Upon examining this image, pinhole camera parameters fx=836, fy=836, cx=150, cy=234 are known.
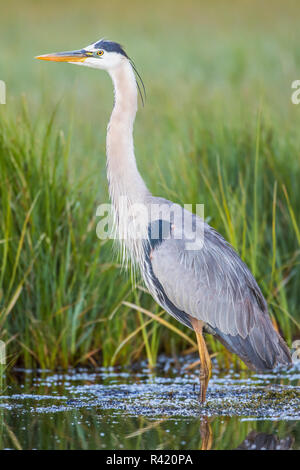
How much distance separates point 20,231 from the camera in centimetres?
664

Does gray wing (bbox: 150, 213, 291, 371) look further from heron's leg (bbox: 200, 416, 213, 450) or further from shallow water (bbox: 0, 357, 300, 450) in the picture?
heron's leg (bbox: 200, 416, 213, 450)

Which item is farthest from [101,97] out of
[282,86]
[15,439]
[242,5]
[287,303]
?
[242,5]

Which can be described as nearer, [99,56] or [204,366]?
[204,366]

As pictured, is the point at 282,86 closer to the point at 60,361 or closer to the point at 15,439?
the point at 60,361

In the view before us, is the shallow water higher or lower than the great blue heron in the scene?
lower

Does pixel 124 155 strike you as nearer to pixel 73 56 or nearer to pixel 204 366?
pixel 73 56

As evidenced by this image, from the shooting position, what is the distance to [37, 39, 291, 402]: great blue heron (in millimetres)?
5918

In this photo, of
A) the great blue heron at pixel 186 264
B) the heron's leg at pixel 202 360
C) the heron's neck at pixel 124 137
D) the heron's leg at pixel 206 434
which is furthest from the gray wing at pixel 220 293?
the heron's leg at pixel 206 434

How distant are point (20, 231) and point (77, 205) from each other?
0.50 meters

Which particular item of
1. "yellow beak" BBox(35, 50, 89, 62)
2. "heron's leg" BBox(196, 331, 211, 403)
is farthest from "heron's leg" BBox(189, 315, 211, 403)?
"yellow beak" BBox(35, 50, 89, 62)

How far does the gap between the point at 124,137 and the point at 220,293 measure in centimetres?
132

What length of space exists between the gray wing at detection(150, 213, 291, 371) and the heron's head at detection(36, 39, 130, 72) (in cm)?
138

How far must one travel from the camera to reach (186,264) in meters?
5.93

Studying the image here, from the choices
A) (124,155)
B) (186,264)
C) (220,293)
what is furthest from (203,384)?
(124,155)
